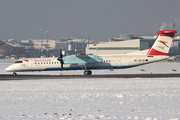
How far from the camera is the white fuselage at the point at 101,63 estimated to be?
35656 millimetres

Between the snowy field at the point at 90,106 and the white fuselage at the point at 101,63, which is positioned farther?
the white fuselage at the point at 101,63

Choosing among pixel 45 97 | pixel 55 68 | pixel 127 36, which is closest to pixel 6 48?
pixel 127 36

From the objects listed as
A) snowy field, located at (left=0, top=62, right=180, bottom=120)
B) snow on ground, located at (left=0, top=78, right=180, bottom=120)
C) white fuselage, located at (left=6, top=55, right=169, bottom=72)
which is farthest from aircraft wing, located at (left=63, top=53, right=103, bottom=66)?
snowy field, located at (left=0, top=62, right=180, bottom=120)

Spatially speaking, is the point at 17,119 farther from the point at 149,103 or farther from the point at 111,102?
the point at 149,103

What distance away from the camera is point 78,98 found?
17547 millimetres

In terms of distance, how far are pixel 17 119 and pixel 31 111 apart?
5.52 ft

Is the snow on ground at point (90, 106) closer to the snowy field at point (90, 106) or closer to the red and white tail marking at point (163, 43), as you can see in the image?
the snowy field at point (90, 106)

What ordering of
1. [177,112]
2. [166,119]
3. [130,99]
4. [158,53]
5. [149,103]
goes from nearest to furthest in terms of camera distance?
[166,119] < [177,112] < [149,103] < [130,99] < [158,53]

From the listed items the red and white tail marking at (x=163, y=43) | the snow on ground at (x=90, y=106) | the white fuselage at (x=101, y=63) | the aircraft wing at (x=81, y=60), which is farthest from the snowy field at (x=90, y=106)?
the red and white tail marking at (x=163, y=43)

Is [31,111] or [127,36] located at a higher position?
[127,36]

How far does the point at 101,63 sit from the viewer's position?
36.4 metres

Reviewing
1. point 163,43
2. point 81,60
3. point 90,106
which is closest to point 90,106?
point 90,106

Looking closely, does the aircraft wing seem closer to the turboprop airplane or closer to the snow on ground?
the turboprop airplane

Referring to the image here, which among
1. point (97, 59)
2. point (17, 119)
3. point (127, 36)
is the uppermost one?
point (127, 36)
